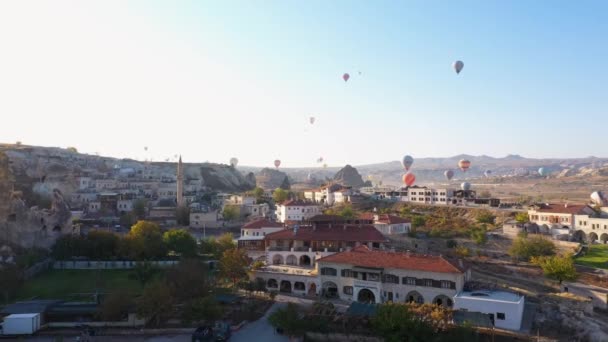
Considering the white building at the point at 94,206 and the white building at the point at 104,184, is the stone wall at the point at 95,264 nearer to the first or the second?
the white building at the point at 94,206

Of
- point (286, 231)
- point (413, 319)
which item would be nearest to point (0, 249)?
point (286, 231)

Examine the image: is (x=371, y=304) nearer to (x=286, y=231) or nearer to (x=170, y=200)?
(x=286, y=231)

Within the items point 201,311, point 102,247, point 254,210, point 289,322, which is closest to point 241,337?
point 201,311

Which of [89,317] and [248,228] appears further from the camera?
[248,228]

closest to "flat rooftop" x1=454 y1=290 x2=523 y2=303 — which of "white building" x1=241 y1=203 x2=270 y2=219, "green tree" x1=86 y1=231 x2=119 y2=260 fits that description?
"green tree" x1=86 y1=231 x2=119 y2=260

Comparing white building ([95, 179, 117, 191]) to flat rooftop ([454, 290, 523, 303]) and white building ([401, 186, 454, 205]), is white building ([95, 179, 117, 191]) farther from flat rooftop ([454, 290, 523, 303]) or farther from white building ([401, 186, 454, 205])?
flat rooftop ([454, 290, 523, 303])

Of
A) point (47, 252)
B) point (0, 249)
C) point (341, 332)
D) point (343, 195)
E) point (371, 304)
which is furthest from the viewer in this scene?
point (343, 195)

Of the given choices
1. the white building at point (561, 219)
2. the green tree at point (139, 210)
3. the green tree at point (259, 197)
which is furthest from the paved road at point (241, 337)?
the green tree at point (259, 197)
